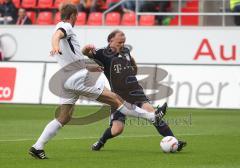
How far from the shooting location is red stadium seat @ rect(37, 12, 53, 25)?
94.9 ft

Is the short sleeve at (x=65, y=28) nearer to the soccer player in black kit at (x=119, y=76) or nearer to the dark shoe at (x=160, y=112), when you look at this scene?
the soccer player in black kit at (x=119, y=76)

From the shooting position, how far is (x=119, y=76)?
42.7 ft

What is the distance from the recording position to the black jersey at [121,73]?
1275 centimetres

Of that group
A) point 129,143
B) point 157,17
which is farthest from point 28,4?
point 129,143

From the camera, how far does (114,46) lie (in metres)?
12.8

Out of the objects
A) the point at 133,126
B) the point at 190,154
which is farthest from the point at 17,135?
the point at 190,154

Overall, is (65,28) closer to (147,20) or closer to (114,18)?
(147,20)

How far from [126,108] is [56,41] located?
1.87 m

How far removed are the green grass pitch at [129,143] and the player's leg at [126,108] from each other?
23.7 inches

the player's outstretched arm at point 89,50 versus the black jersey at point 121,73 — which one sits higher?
the player's outstretched arm at point 89,50

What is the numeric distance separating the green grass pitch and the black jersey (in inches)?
36.1

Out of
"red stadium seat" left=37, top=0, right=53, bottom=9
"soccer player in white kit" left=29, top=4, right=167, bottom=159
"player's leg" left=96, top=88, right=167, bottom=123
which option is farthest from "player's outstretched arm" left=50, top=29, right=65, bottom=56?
"red stadium seat" left=37, top=0, right=53, bottom=9

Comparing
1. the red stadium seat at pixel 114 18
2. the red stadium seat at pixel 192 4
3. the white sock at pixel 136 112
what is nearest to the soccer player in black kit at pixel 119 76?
the white sock at pixel 136 112

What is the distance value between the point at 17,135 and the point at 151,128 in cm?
332
